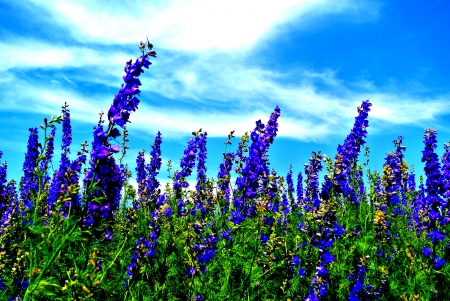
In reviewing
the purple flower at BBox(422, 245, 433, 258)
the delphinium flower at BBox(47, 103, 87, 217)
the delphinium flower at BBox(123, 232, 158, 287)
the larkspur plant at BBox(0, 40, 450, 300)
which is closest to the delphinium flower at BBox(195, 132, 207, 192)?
the larkspur plant at BBox(0, 40, 450, 300)

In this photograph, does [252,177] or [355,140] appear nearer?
[252,177]

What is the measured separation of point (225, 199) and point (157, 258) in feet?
12.9

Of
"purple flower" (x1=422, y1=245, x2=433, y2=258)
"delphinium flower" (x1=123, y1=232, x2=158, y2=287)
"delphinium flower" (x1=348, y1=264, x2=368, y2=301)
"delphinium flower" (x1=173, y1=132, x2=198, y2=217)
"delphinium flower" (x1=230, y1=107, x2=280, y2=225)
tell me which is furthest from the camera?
"delphinium flower" (x1=173, y1=132, x2=198, y2=217)

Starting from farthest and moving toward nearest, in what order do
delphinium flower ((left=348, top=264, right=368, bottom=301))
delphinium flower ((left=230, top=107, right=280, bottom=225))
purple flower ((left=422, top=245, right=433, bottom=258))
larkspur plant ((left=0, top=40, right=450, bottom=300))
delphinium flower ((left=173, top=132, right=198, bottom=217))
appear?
delphinium flower ((left=173, top=132, right=198, bottom=217))
purple flower ((left=422, top=245, right=433, bottom=258))
delphinium flower ((left=230, top=107, right=280, bottom=225))
delphinium flower ((left=348, top=264, right=368, bottom=301))
larkspur plant ((left=0, top=40, right=450, bottom=300))

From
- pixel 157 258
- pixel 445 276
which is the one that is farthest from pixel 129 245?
pixel 445 276

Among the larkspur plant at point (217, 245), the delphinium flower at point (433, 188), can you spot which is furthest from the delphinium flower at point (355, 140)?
the delphinium flower at point (433, 188)

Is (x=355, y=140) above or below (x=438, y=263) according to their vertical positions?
above

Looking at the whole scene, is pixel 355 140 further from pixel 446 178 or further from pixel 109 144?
pixel 109 144

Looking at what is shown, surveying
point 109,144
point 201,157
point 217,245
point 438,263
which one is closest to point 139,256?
point 109,144

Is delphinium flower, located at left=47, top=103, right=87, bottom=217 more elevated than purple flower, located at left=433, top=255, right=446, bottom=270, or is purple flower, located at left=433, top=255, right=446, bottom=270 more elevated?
delphinium flower, located at left=47, top=103, right=87, bottom=217

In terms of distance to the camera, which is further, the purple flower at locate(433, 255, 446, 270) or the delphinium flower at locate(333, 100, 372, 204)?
the delphinium flower at locate(333, 100, 372, 204)

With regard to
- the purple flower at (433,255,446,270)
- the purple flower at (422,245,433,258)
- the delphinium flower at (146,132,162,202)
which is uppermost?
the delphinium flower at (146,132,162,202)

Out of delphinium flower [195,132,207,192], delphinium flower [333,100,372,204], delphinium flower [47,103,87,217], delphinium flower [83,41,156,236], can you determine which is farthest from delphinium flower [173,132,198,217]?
delphinium flower [83,41,156,236]

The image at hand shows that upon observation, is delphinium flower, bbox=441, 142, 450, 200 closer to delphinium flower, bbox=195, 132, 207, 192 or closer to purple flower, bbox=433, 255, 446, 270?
purple flower, bbox=433, 255, 446, 270
